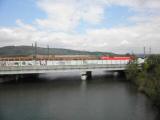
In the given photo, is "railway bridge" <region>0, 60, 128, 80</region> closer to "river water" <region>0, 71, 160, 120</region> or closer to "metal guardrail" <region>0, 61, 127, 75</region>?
"metal guardrail" <region>0, 61, 127, 75</region>

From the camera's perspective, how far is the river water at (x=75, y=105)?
Result: 35.9ft

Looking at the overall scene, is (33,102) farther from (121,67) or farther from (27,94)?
(121,67)

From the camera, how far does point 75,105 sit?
42.6ft

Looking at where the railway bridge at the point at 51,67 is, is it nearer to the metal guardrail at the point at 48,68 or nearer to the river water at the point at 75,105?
the metal guardrail at the point at 48,68

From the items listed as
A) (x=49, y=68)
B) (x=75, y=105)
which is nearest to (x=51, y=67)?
(x=49, y=68)

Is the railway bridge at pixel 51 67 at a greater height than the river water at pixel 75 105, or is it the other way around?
the railway bridge at pixel 51 67

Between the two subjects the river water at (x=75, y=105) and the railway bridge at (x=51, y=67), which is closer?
the river water at (x=75, y=105)

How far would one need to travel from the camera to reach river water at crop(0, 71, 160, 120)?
11.0 meters

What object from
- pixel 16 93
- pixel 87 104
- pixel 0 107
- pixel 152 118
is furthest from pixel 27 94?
pixel 152 118

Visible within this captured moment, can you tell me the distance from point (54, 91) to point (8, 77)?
9399mm

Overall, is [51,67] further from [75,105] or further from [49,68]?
[75,105]

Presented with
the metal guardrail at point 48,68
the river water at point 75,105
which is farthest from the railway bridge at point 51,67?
the river water at point 75,105

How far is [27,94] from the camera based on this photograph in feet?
54.3

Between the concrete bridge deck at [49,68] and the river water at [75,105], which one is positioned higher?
the concrete bridge deck at [49,68]
